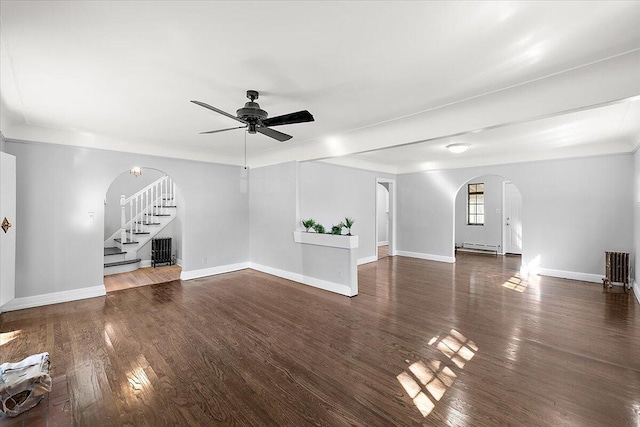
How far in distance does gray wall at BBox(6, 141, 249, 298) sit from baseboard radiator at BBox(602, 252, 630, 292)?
783 cm

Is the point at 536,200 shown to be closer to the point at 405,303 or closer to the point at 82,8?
the point at 405,303

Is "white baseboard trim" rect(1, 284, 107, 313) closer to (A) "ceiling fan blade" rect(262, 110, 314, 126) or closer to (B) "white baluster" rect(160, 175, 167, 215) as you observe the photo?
(B) "white baluster" rect(160, 175, 167, 215)

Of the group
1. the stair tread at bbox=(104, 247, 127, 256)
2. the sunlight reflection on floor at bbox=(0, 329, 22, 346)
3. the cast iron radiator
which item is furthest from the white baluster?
the sunlight reflection on floor at bbox=(0, 329, 22, 346)

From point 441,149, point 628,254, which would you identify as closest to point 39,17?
point 441,149

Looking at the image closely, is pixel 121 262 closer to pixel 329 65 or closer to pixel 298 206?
pixel 298 206

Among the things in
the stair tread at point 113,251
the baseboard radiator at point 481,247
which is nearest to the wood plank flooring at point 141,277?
the stair tread at point 113,251

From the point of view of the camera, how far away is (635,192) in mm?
4988

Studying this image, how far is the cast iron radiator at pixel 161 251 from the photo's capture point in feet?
23.8

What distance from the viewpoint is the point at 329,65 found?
2.47m

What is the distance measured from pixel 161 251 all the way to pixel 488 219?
31.4 feet

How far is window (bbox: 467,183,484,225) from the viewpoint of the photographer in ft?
31.0

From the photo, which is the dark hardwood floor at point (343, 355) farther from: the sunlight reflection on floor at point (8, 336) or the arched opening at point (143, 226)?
the arched opening at point (143, 226)

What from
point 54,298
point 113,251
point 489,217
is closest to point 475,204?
point 489,217

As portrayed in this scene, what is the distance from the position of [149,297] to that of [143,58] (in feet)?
12.6
